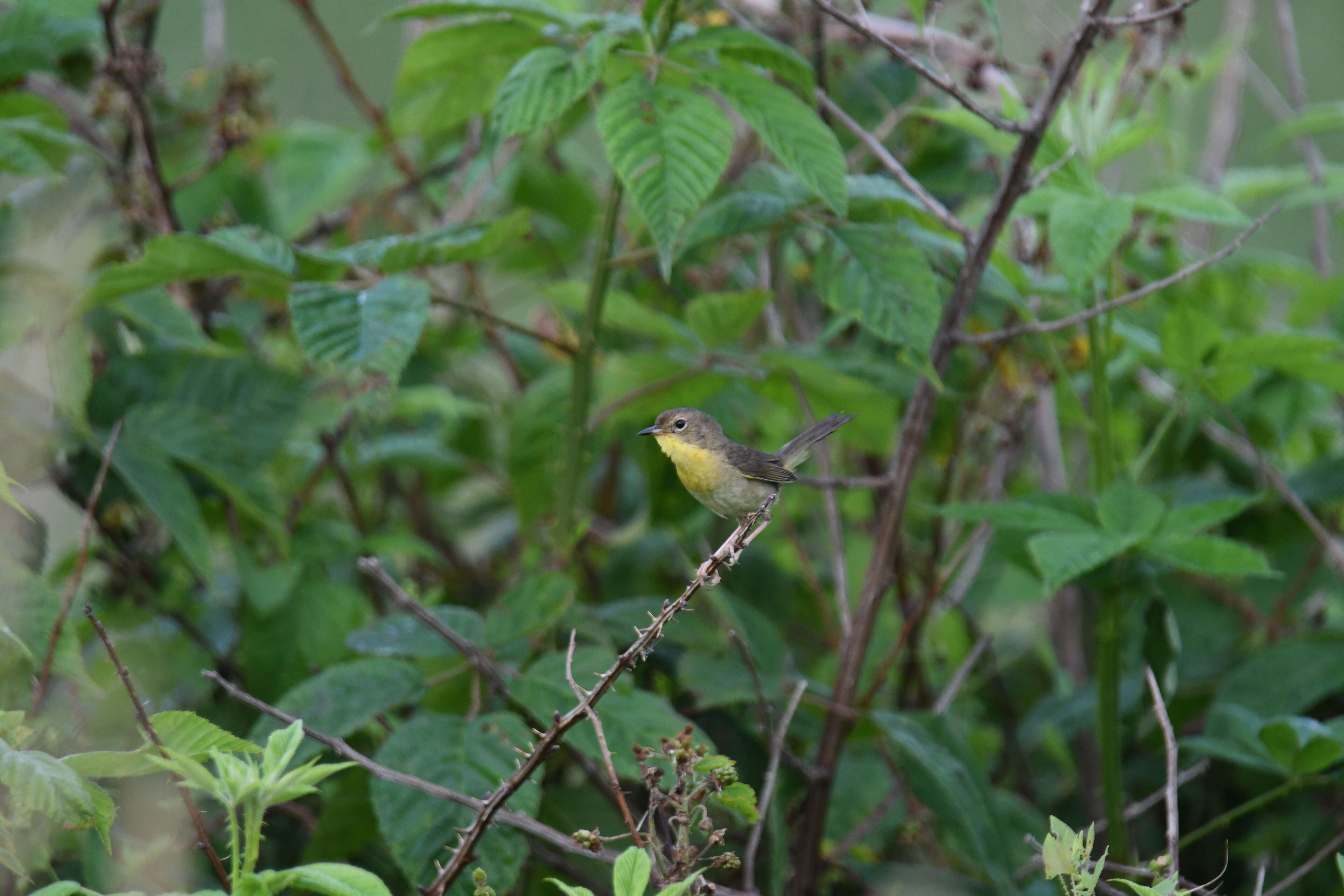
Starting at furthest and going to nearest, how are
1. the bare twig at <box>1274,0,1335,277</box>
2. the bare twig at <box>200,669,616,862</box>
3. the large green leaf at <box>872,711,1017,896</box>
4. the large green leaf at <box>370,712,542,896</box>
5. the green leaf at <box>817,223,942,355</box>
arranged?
the bare twig at <box>1274,0,1335,277</box>, the large green leaf at <box>872,711,1017,896</box>, the green leaf at <box>817,223,942,355</box>, the large green leaf at <box>370,712,542,896</box>, the bare twig at <box>200,669,616,862</box>

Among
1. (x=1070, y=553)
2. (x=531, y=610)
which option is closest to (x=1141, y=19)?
(x=1070, y=553)

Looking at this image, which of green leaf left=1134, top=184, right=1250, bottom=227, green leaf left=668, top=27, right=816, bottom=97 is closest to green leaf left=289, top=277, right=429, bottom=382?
green leaf left=668, top=27, right=816, bottom=97

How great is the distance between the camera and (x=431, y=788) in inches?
63.3

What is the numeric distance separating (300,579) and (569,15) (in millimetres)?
1384

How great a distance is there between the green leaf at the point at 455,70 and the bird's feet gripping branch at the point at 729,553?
0.93m

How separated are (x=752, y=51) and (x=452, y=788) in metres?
1.38

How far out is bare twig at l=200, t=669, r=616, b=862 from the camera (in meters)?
1.47

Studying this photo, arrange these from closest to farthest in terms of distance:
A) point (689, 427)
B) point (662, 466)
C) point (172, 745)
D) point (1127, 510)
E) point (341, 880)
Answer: point (341, 880), point (172, 745), point (1127, 510), point (689, 427), point (662, 466)

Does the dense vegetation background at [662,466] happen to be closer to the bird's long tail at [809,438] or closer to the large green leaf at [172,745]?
the large green leaf at [172,745]

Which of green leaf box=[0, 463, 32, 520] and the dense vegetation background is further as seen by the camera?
the dense vegetation background

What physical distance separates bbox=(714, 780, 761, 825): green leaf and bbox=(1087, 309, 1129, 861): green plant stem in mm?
1025

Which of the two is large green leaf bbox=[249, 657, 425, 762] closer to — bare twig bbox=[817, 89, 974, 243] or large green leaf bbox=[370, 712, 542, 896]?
large green leaf bbox=[370, 712, 542, 896]

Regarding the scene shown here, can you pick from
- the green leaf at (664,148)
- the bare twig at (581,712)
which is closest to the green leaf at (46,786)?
the bare twig at (581,712)

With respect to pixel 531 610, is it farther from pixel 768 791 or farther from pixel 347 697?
pixel 768 791
